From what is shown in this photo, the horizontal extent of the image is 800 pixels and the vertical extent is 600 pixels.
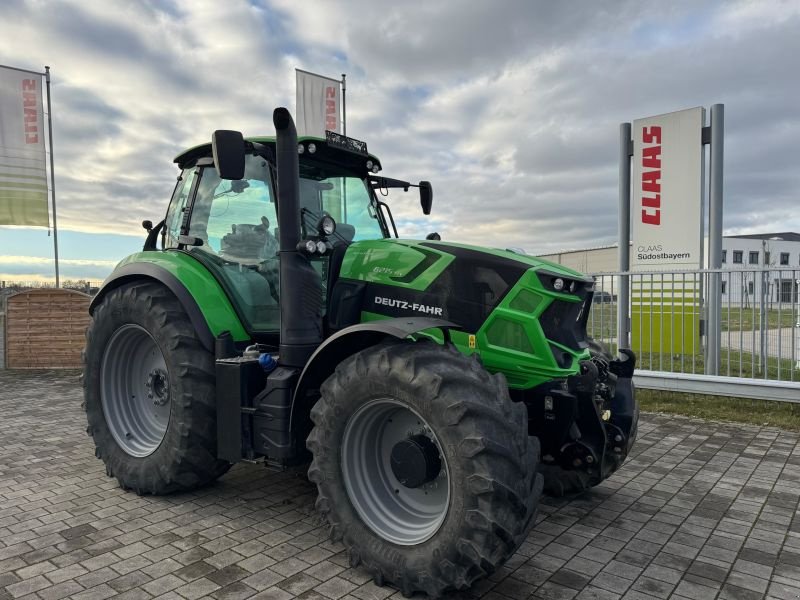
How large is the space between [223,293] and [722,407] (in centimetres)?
635

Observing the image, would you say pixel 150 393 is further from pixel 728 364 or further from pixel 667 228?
pixel 667 228

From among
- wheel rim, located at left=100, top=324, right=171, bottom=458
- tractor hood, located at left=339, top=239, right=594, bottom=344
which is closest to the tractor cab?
tractor hood, located at left=339, top=239, right=594, bottom=344

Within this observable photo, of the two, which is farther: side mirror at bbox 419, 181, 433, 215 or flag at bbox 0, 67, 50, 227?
flag at bbox 0, 67, 50, 227

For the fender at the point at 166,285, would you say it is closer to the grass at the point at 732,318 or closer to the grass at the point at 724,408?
the grass at the point at 732,318

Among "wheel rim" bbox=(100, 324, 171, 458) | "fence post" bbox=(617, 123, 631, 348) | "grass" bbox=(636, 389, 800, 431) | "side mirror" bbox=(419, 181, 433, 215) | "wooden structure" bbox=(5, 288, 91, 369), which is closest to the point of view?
"wheel rim" bbox=(100, 324, 171, 458)

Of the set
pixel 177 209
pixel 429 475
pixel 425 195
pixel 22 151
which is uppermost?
pixel 22 151

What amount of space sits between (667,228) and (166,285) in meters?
7.41

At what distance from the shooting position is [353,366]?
3.07 meters

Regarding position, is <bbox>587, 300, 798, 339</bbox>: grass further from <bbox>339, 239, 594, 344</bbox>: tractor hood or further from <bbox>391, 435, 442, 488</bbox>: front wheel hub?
<bbox>391, 435, 442, 488</bbox>: front wheel hub

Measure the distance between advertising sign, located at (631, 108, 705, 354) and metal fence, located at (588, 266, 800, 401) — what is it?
1 centimetres

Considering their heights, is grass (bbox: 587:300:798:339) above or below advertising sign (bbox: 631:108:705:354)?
below

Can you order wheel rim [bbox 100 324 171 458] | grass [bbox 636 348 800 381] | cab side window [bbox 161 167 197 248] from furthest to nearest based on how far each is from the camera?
grass [bbox 636 348 800 381], cab side window [bbox 161 167 197 248], wheel rim [bbox 100 324 171 458]

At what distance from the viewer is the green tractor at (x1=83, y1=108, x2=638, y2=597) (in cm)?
275

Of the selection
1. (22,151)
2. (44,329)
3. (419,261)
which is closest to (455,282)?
(419,261)
